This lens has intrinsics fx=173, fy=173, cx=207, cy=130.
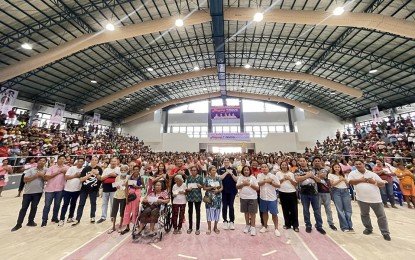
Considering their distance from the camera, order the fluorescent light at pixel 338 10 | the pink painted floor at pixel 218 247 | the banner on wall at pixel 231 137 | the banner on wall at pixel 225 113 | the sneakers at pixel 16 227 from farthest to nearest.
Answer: the banner on wall at pixel 231 137
the banner on wall at pixel 225 113
the fluorescent light at pixel 338 10
the sneakers at pixel 16 227
the pink painted floor at pixel 218 247

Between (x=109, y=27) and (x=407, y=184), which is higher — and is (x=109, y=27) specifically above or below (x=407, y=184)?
above

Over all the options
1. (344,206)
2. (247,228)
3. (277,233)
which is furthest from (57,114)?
(344,206)

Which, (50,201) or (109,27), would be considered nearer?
(50,201)

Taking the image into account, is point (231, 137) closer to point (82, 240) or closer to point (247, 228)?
point (247, 228)

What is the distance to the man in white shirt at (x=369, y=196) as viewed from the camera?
12.5 ft

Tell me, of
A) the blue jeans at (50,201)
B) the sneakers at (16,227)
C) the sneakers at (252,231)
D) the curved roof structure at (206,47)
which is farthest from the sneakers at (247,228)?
the curved roof structure at (206,47)

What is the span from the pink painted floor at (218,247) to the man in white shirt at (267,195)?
38cm

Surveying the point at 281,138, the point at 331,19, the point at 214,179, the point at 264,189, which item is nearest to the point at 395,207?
the point at 264,189

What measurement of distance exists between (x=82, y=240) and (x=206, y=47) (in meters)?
15.5

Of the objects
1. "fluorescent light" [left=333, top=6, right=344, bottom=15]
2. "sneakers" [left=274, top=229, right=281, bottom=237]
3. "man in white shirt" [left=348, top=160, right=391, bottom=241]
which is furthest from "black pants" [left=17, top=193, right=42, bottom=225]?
"fluorescent light" [left=333, top=6, right=344, bottom=15]

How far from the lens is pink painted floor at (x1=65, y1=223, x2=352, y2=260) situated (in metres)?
3.12

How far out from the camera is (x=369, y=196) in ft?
12.8

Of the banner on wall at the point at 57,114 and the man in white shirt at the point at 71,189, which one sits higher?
the banner on wall at the point at 57,114

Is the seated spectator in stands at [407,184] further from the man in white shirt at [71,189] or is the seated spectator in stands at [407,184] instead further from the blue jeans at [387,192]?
the man in white shirt at [71,189]
